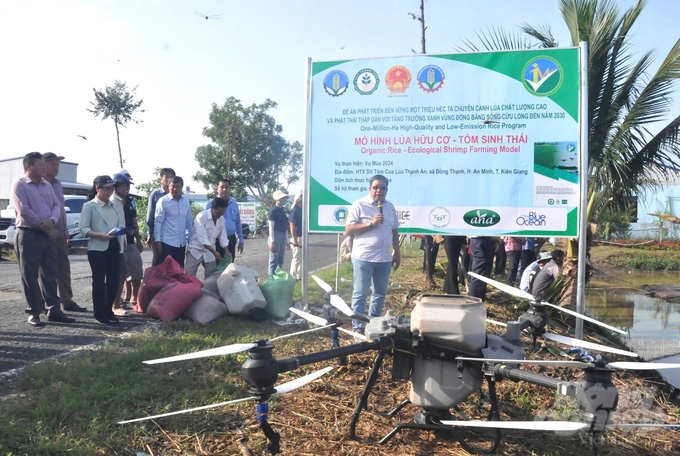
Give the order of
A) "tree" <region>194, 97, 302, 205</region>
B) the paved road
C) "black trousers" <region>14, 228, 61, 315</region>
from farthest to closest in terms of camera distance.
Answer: "tree" <region>194, 97, 302, 205</region>
"black trousers" <region>14, 228, 61, 315</region>
the paved road

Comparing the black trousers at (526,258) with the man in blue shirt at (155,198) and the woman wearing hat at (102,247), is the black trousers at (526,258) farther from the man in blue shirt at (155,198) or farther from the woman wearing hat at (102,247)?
the woman wearing hat at (102,247)

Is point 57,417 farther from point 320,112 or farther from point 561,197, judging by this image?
point 561,197

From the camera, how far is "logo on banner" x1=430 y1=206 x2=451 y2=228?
630 centimetres

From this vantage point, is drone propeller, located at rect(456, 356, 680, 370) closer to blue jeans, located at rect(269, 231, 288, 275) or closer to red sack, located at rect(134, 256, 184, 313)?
red sack, located at rect(134, 256, 184, 313)

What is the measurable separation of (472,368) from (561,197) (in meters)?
3.31

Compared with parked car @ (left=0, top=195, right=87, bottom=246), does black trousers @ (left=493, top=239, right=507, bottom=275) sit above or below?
below

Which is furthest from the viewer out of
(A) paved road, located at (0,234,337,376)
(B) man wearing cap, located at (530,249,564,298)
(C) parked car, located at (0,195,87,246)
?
(C) parked car, located at (0,195,87,246)

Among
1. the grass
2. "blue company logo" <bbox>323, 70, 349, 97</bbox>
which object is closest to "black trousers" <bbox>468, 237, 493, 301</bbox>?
the grass

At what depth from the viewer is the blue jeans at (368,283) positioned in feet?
18.5

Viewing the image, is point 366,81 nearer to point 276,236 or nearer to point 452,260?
point 452,260

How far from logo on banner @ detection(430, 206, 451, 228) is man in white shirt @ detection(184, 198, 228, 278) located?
2.69 metres

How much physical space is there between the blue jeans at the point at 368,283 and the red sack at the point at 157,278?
2232mm

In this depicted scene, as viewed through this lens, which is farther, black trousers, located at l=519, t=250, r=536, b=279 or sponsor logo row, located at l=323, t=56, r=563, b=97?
black trousers, located at l=519, t=250, r=536, b=279

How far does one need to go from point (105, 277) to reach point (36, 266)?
69cm
